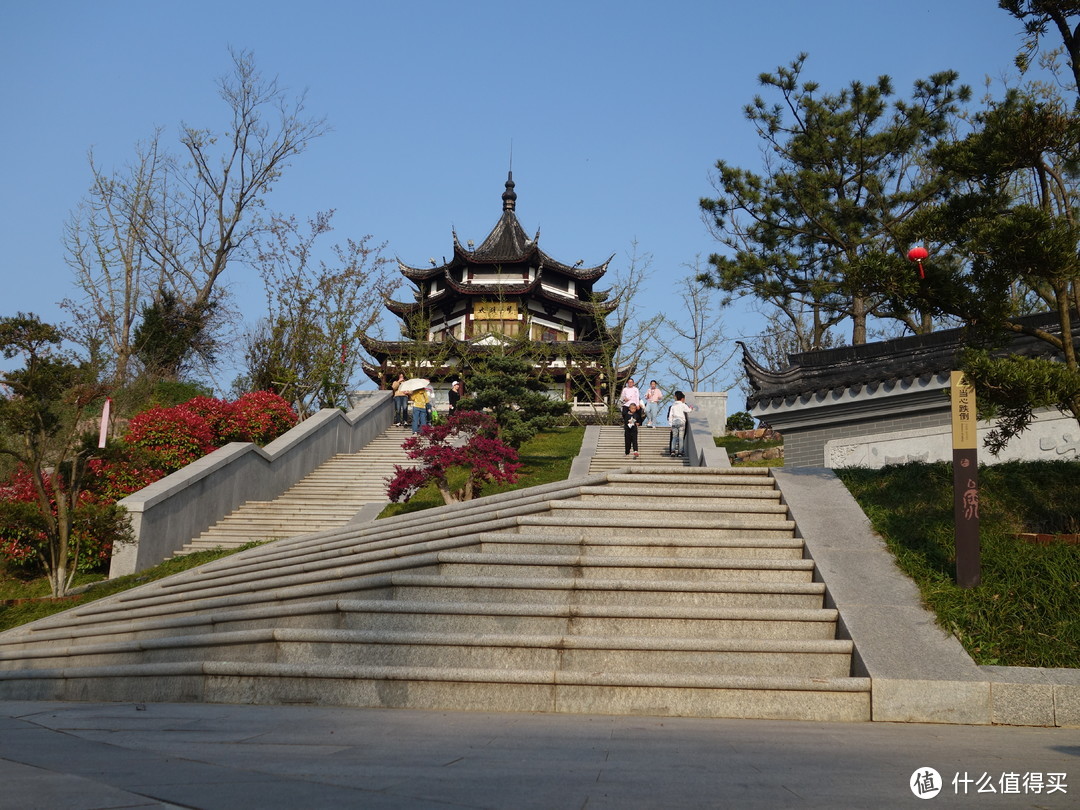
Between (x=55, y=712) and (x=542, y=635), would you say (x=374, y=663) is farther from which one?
(x=55, y=712)

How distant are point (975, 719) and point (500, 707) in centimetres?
285

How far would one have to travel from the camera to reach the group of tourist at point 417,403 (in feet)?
64.0

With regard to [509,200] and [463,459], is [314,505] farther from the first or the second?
[509,200]

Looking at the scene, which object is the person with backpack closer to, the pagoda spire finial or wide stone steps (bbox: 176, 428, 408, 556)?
wide stone steps (bbox: 176, 428, 408, 556)

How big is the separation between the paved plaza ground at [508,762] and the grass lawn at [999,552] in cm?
90

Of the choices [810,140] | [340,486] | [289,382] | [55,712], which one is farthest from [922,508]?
[289,382]

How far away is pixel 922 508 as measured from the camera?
27.3 feet

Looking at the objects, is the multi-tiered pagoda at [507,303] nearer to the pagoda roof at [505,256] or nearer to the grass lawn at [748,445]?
the pagoda roof at [505,256]

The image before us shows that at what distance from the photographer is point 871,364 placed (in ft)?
41.6

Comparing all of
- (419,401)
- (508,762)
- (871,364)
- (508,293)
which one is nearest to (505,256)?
(508,293)

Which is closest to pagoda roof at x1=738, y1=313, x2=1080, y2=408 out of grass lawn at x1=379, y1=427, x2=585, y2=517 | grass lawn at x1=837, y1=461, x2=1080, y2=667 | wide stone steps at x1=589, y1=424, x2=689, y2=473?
wide stone steps at x1=589, y1=424, x2=689, y2=473

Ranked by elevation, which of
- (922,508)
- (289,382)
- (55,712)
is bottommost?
(55,712)

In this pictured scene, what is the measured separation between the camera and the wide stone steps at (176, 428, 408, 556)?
1405 cm

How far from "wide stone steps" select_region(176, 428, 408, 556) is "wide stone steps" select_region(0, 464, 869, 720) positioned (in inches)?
181
